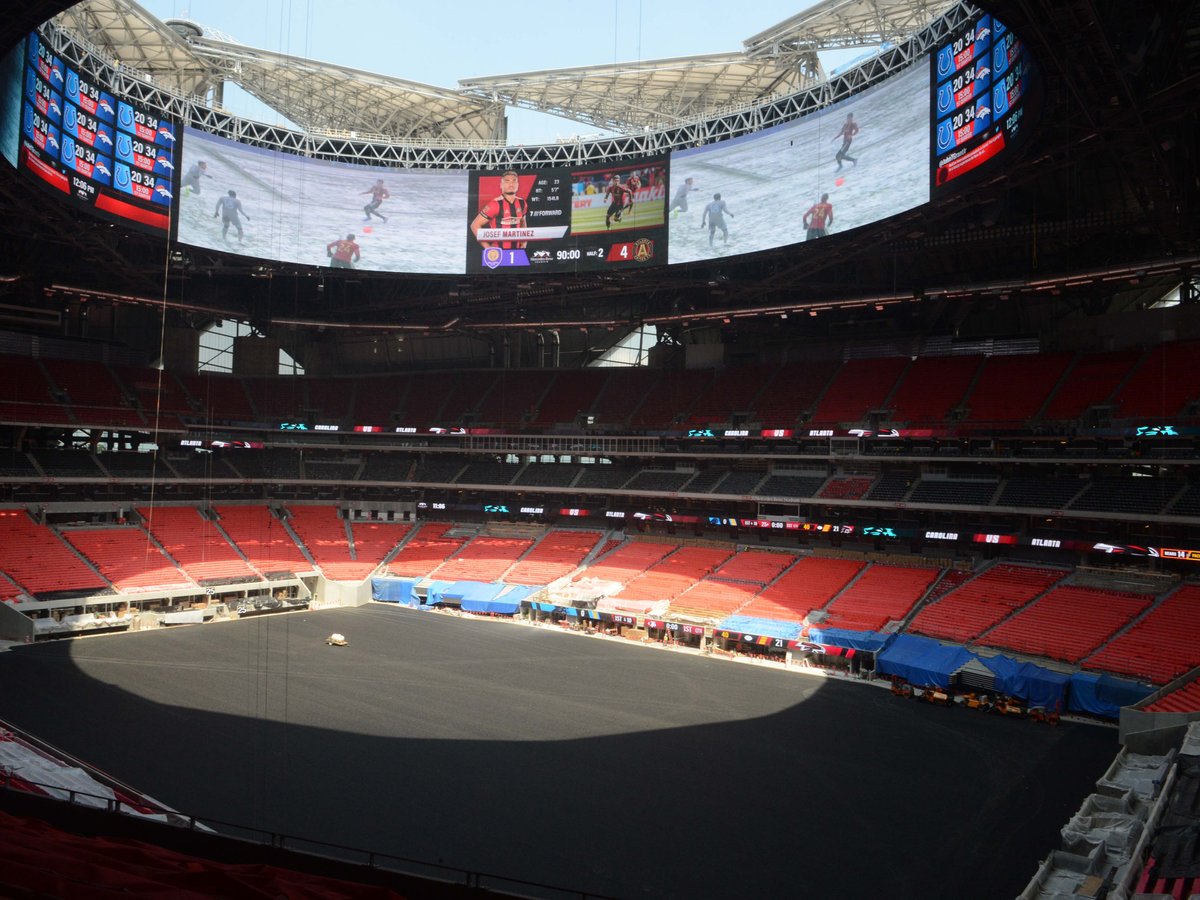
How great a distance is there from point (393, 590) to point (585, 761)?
952 inches

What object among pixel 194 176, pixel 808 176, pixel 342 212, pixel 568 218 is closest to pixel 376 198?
pixel 342 212

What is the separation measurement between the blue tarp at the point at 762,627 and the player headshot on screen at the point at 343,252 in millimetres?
23814

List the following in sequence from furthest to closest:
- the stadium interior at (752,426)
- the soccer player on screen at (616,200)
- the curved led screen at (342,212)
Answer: the soccer player on screen at (616,200) → the curved led screen at (342,212) → the stadium interior at (752,426)

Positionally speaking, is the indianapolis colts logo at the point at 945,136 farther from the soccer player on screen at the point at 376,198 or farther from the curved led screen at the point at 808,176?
the soccer player on screen at the point at 376,198

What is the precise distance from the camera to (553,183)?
39.2m

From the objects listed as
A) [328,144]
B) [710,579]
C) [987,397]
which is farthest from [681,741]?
[328,144]

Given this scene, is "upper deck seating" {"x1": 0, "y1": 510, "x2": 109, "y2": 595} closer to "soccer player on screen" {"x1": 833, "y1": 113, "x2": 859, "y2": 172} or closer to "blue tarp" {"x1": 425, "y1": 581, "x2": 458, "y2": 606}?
"blue tarp" {"x1": 425, "y1": 581, "x2": 458, "y2": 606}

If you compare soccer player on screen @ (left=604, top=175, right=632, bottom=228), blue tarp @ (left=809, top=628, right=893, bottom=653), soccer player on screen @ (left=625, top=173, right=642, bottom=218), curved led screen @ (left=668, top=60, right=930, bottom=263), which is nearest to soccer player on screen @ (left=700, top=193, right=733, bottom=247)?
curved led screen @ (left=668, top=60, right=930, bottom=263)

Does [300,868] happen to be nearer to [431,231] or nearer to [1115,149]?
[1115,149]

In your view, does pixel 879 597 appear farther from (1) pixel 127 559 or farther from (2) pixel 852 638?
(1) pixel 127 559

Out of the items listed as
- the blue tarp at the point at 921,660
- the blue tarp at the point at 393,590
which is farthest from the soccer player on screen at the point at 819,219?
the blue tarp at the point at 393,590

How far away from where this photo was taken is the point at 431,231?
131 ft

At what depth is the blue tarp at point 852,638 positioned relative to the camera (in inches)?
1159

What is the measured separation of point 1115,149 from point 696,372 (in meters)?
26.7
